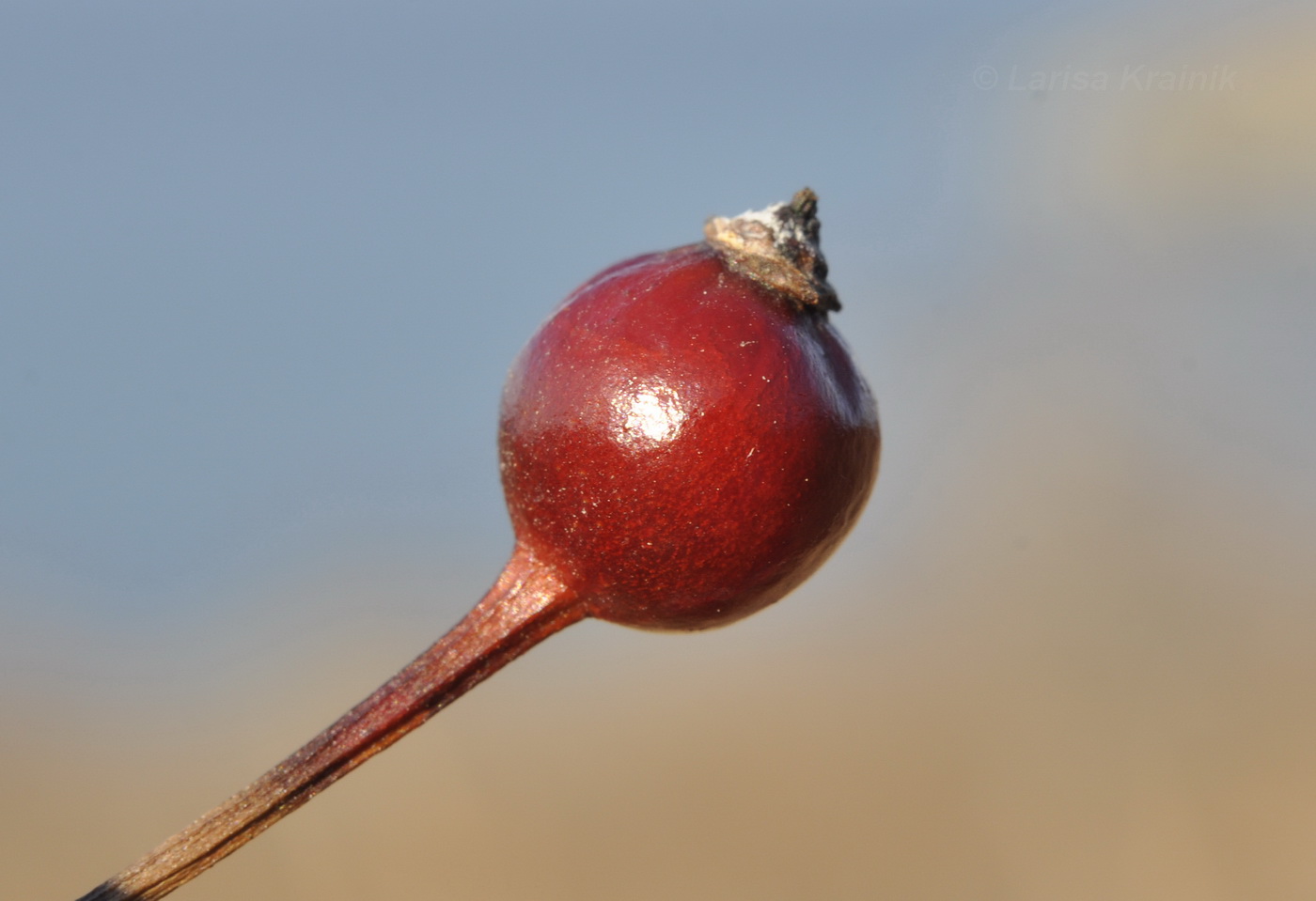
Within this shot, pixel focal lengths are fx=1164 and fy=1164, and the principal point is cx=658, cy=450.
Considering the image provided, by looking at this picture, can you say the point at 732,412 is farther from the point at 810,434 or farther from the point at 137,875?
the point at 137,875

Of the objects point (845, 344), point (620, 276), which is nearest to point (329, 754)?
point (620, 276)

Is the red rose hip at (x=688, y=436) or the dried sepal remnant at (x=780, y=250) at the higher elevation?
the dried sepal remnant at (x=780, y=250)

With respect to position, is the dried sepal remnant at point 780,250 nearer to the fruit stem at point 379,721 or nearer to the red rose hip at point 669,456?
the red rose hip at point 669,456

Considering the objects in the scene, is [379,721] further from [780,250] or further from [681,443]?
[780,250]

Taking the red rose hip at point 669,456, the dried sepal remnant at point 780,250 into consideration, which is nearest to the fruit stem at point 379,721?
the red rose hip at point 669,456

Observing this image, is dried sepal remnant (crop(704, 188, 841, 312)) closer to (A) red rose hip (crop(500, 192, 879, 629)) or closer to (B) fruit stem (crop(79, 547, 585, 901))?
(A) red rose hip (crop(500, 192, 879, 629))

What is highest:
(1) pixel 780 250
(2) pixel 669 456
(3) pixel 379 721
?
(1) pixel 780 250

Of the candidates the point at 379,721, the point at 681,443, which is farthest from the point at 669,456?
the point at 379,721
